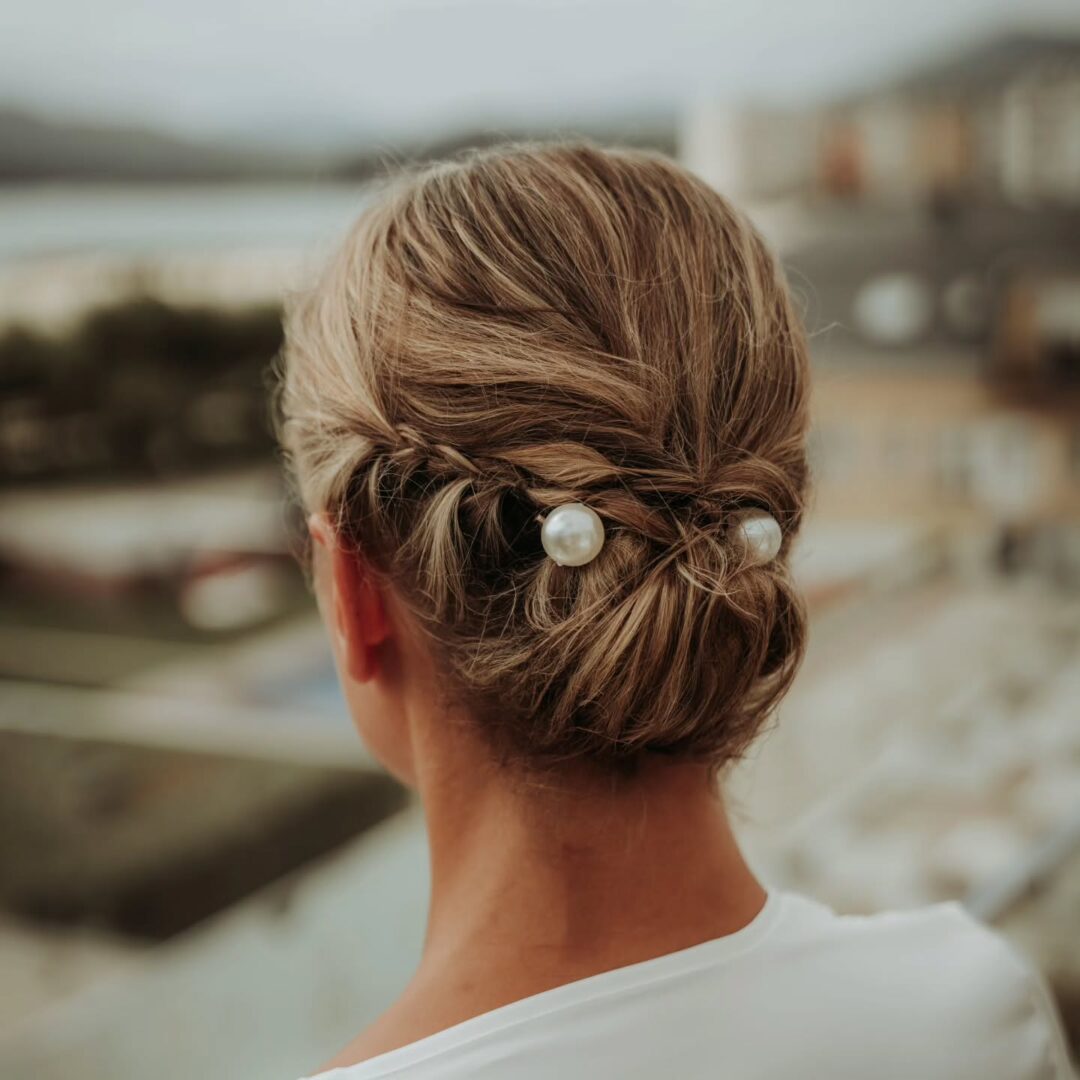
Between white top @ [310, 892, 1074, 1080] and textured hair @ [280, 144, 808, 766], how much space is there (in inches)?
3.6

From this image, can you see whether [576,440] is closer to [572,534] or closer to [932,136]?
[572,534]

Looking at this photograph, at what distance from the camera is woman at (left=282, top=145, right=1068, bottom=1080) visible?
17.9 inches

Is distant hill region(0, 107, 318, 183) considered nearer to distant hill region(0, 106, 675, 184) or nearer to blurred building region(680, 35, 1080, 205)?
distant hill region(0, 106, 675, 184)

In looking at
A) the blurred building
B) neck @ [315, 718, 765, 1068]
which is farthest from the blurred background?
neck @ [315, 718, 765, 1068]

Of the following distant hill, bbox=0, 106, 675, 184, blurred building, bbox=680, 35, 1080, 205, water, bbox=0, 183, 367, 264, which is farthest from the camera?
distant hill, bbox=0, 106, 675, 184

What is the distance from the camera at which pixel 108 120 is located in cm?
456

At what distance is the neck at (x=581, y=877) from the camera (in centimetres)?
48

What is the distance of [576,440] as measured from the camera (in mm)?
469

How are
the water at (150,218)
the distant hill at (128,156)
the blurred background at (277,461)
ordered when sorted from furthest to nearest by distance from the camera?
the distant hill at (128,156), the water at (150,218), the blurred background at (277,461)

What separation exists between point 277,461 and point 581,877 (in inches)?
15.5

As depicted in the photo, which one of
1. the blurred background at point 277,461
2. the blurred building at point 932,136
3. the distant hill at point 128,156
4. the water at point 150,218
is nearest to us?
the blurred background at point 277,461

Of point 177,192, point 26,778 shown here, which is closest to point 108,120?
point 177,192

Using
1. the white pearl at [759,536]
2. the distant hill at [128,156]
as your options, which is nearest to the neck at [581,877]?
the white pearl at [759,536]

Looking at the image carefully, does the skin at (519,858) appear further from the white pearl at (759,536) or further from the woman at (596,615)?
the white pearl at (759,536)
